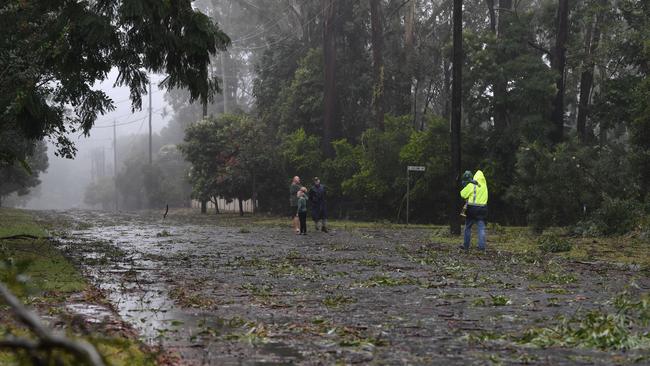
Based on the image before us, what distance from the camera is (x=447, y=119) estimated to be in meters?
41.5

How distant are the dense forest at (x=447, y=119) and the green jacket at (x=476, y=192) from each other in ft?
23.9

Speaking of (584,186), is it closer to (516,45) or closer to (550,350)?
(516,45)

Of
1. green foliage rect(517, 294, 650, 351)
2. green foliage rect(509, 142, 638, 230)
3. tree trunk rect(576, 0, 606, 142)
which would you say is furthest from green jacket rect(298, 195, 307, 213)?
green foliage rect(517, 294, 650, 351)

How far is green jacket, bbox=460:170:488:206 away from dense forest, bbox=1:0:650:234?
7.27 m

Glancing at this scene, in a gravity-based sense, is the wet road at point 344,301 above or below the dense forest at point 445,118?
below

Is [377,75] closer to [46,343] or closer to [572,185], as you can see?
[572,185]

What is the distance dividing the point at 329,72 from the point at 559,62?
547 inches

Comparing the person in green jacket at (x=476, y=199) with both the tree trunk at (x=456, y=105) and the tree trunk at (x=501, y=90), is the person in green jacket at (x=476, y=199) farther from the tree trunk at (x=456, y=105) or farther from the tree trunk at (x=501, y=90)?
the tree trunk at (x=501, y=90)

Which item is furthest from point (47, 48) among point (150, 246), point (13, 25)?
point (150, 246)

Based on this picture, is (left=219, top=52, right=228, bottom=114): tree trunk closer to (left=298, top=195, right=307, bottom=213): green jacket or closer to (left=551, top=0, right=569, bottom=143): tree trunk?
(left=551, top=0, right=569, bottom=143): tree trunk

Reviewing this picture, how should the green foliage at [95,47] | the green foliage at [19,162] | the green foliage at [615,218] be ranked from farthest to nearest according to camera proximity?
the green foliage at [615,218], the green foliage at [19,162], the green foliage at [95,47]

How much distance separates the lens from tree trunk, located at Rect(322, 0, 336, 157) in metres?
45.9

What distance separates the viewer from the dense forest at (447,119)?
27.8 meters

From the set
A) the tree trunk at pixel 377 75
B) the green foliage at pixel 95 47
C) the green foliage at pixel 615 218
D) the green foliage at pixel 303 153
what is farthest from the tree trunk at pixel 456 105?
the green foliage at pixel 303 153
